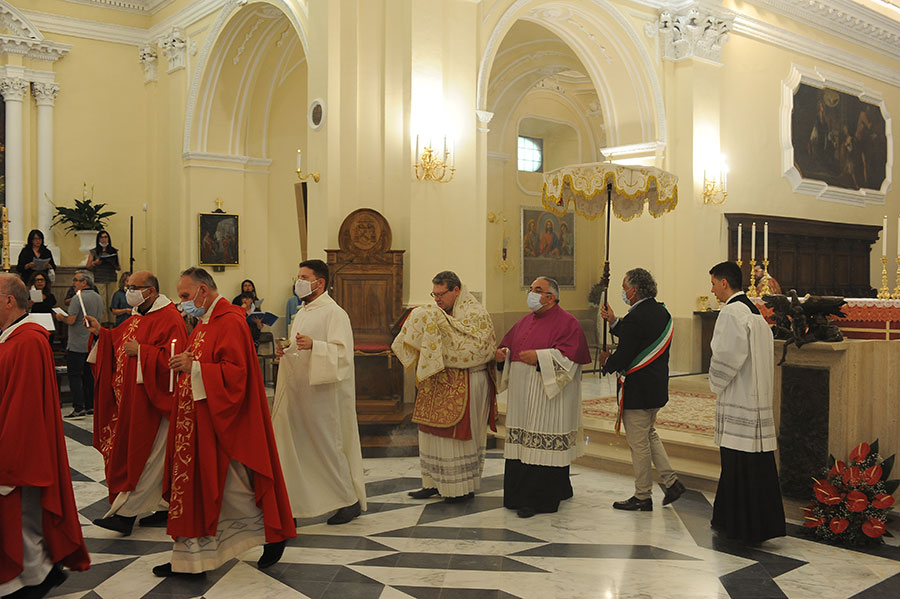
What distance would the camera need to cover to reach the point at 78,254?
13875mm

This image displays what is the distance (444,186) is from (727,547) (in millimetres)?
5495

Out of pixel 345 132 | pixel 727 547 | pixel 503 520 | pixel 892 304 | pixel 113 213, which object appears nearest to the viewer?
pixel 727 547

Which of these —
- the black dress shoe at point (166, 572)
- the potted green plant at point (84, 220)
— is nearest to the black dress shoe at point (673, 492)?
the black dress shoe at point (166, 572)

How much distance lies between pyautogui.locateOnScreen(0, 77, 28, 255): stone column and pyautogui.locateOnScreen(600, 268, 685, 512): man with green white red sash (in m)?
11.4

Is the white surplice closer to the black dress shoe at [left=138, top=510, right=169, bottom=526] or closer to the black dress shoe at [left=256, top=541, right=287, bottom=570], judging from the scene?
the black dress shoe at [left=256, top=541, right=287, bottom=570]

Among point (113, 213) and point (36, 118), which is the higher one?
point (36, 118)

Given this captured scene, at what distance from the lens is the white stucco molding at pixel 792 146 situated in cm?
1396

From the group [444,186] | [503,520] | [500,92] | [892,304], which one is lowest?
[503,520]

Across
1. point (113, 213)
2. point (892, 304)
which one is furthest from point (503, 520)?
point (113, 213)

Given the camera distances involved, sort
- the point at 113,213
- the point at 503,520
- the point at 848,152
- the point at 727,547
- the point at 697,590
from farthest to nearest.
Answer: the point at 848,152 < the point at 113,213 < the point at 503,520 < the point at 727,547 < the point at 697,590

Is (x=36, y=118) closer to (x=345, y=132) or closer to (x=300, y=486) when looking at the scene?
(x=345, y=132)

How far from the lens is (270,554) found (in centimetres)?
457

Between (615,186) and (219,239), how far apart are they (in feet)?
25.6

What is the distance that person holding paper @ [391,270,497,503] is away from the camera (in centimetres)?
589
